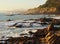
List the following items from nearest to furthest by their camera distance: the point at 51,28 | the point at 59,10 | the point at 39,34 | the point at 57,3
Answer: the point at 39,34
the point at 51,28
the point at 59,10
the point at 57,3

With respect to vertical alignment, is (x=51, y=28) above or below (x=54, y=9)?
above

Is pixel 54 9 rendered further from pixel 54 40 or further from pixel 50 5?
pixel 54 40

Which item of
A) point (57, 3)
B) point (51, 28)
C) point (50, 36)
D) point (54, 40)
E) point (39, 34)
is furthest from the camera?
point (57, 3)

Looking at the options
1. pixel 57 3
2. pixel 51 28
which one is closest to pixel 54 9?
pixel 57 3

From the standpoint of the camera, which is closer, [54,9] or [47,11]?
[54,9]

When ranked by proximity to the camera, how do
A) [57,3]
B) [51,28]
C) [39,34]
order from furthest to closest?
[57,3], [51,28], [39,34]

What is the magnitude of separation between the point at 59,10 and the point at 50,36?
147468 millimetres

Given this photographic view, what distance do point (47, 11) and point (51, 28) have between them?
165 meters

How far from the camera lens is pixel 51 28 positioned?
97.0 feet

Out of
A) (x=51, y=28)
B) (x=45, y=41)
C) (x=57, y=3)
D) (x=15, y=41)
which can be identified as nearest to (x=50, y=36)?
(x=45, y=41)

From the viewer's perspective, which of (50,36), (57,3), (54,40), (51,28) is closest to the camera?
(54,40)

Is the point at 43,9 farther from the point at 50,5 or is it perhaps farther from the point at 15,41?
the point at 15,41

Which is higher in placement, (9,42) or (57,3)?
(9,42)

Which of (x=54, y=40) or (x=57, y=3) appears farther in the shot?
(x=57, y=3)
